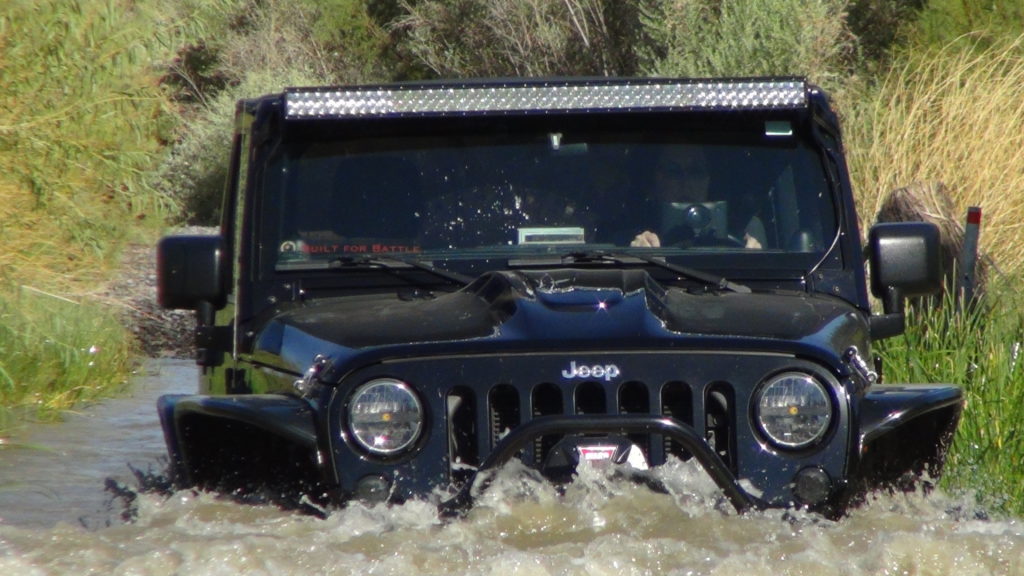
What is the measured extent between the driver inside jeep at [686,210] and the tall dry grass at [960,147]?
23.1 feet

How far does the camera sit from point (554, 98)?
4465 mm

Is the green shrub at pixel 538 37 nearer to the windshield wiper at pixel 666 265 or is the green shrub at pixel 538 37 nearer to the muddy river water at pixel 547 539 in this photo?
the windshield wiper at pixel 666 265

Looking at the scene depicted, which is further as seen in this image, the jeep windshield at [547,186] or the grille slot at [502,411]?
the jeep windshield at [547,186]

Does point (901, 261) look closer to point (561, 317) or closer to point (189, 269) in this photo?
point (561, 317)

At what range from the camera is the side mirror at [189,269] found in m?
4.52

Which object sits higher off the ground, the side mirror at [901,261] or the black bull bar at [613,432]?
the side mirror at [901,261]

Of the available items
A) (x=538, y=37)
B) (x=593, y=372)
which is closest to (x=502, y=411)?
(x=593, y=372)

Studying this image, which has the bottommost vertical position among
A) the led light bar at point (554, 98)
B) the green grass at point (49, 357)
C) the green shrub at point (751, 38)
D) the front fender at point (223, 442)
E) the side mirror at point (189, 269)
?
the green grass at point (49, 357)

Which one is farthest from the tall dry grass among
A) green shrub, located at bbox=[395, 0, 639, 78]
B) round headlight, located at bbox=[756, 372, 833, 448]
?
green shrub, located at bbox=[395, 0, 639, 78]

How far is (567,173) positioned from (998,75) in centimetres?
829

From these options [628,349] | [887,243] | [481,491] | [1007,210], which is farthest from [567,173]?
[1007,210]

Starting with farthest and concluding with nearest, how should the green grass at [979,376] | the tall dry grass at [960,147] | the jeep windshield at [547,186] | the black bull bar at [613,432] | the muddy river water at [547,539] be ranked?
1. the tall dry grass at [960,147]
2. the green grass at [979,376]
3. the jeep windshield at [547,186]
4. the black bull bar at [613,432]
5. the muddy river water at [547,539]

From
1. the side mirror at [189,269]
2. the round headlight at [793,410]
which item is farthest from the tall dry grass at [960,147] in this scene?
the round headlight at [793,410]

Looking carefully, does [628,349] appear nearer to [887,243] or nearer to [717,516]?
[717,516]
